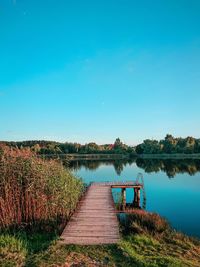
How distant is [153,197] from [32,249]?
56.5ft

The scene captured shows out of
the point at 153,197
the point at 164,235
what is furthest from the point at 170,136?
the point at 164,235

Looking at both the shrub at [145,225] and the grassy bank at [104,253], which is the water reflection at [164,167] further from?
the grassy bank at [104,253]

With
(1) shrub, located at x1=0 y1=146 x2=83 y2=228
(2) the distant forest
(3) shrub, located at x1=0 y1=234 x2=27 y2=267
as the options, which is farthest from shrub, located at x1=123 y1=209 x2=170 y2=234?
(2) the distant forest

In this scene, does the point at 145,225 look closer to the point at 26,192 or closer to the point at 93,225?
the point at 93,225

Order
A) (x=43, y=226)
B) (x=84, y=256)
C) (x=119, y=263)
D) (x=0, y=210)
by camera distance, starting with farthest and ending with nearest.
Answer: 1. (x=43, y=226)
2. (x=0, y=210)
3. (x=84, y=256)
4. (x=119, y=263)

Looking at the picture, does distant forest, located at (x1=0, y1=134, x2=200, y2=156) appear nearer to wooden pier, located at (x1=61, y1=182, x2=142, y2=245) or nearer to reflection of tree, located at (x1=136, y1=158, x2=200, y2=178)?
reflection of tree, located at (x1=136, y1=158, x2=200, y2=178)

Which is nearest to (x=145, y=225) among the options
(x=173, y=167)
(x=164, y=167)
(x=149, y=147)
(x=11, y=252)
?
(x=11, y=252)

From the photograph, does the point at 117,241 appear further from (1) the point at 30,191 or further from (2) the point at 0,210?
(2) the point at 0,210

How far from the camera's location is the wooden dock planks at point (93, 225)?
7.41 metres

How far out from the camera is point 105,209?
11578 mm

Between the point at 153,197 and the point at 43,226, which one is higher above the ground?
the point at 43,226

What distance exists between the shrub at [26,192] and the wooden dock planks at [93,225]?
3.41ft

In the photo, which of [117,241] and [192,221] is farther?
[192,221]

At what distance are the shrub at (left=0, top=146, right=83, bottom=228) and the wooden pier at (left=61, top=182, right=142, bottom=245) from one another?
1030 millimetres
